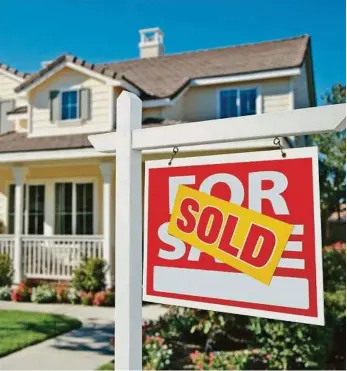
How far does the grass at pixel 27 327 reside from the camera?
3.75m

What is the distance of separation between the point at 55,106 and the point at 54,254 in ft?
11.5

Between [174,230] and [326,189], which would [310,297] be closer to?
[174,230]

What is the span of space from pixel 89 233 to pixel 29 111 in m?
3.35

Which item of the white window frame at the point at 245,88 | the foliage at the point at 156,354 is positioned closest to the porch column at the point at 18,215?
the white window frame at the point at 245,88

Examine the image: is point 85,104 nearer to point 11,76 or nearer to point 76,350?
point 11,76

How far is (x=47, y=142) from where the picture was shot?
9.61 meters

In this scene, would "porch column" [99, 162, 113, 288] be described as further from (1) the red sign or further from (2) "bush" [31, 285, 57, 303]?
(1) the red sign

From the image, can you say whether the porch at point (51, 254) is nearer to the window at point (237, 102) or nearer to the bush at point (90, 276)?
the bush at point (90, 276)

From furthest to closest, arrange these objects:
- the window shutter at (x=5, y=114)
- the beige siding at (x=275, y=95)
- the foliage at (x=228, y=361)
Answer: the window shutter at (x=5, y=114), the beige siding at (x=275, y=95), the foliage at (x=228, y=361)

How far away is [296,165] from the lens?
160 cm

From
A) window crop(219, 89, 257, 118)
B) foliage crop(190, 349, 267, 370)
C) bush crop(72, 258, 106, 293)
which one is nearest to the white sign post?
foliage crop(190, 349, 267, 370)

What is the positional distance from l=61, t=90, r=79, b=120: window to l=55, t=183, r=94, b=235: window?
171 centimetres

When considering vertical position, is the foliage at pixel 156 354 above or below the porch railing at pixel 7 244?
below

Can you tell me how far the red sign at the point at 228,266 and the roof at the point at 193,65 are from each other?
8434mm
